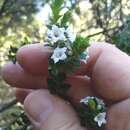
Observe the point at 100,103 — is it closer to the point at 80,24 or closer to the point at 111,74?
the point at 111,74

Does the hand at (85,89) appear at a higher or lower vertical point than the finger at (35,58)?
lower

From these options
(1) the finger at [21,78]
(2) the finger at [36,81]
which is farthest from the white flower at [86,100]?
(1) the finger at [21,78]

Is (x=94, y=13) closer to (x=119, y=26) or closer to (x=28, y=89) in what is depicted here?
(x=119, y=26)

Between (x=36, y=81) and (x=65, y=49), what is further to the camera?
(x=36, y=81)

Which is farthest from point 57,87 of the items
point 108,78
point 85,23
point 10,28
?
point 10,28

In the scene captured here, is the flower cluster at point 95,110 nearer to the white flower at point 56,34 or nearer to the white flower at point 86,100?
the white flower at point 86,100

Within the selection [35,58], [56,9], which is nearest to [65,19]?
[56,9]

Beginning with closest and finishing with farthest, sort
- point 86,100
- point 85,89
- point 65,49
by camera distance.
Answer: point 65,49, point 86,100, point 85,89
